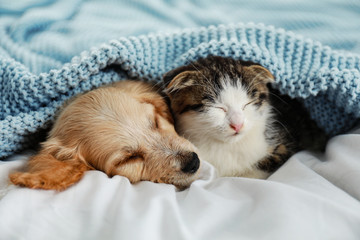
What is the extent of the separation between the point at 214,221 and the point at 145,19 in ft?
4.00

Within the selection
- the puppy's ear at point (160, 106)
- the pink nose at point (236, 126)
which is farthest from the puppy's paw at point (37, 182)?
→ the pink nose at point (236, 126)

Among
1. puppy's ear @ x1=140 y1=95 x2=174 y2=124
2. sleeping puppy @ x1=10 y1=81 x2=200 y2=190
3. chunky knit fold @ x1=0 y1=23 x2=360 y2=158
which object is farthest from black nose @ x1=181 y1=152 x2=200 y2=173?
chunky knit fold @ x1=0 y1=23 x2=360 y2=158

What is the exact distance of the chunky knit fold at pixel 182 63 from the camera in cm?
133

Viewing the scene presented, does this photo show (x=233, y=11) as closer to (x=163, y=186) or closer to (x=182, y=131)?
(x=182, y=131)

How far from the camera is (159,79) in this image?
1.52m

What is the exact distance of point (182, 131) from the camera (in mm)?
1442

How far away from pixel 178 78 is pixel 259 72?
33cm

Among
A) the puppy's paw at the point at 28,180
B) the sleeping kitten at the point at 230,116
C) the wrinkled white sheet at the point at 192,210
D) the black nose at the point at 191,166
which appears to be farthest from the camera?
the sleeping kitten at the point at 230,116

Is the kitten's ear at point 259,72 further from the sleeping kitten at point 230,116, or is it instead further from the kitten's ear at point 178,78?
the kitten's ear at point 178,78

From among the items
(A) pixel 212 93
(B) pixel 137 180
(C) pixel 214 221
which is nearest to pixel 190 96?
(A) pixel 212 93

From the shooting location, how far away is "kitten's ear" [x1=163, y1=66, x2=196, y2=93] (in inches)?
51.9

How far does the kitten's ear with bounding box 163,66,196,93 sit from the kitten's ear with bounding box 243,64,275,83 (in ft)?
0.73

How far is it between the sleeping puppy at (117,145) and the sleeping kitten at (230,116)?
13 cm

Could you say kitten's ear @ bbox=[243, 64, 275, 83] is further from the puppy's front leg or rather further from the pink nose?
the puppy's front leg
